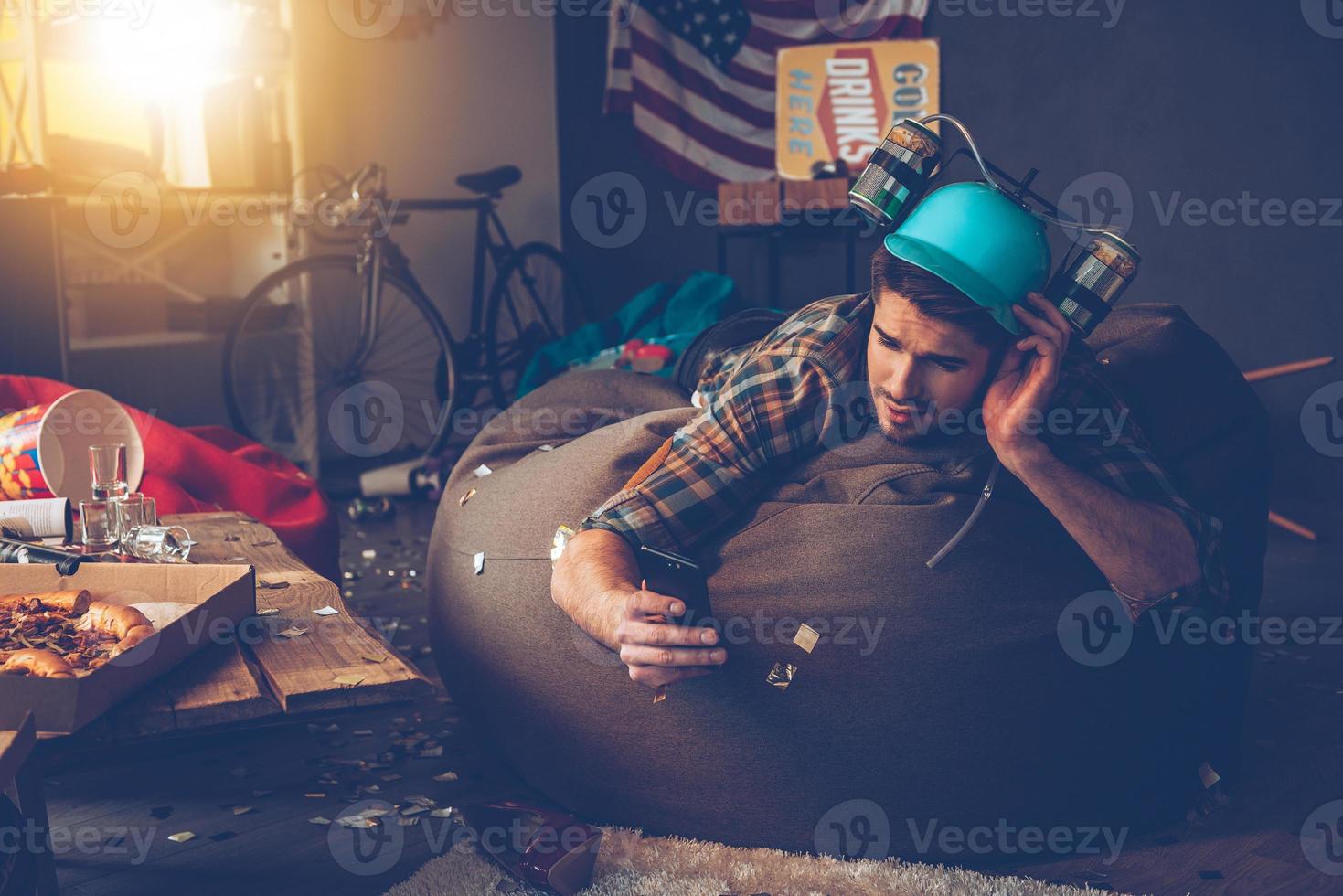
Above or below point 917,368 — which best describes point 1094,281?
above

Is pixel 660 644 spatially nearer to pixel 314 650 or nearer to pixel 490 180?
pixel 314 650

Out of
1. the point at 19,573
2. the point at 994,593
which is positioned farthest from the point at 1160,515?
the point at 19,573

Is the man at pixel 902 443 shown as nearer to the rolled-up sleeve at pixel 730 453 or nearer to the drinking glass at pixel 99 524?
the rolled-up sleeve at pixel 730 453

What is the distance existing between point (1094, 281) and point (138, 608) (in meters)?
1.24

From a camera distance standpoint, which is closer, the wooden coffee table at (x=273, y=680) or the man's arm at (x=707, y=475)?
the wooden coffee table at (x=273, y=680)

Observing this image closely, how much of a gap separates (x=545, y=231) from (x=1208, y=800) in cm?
419

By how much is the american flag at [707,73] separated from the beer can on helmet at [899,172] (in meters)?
3.67

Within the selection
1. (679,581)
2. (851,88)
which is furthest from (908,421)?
(851,88)

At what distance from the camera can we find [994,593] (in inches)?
67.7

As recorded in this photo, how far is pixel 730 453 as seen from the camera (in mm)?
1831

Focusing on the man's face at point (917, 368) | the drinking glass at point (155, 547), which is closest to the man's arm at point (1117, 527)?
the man's face at point (917, 368)

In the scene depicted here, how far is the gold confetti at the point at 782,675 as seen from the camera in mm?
1719

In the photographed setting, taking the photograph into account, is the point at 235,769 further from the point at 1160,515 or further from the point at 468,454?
the point at 1160,515

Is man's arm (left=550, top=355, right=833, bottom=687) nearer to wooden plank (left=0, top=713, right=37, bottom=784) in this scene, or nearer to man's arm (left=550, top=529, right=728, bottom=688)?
man's arm (left=550, top=529, right=728, bottom=688)
